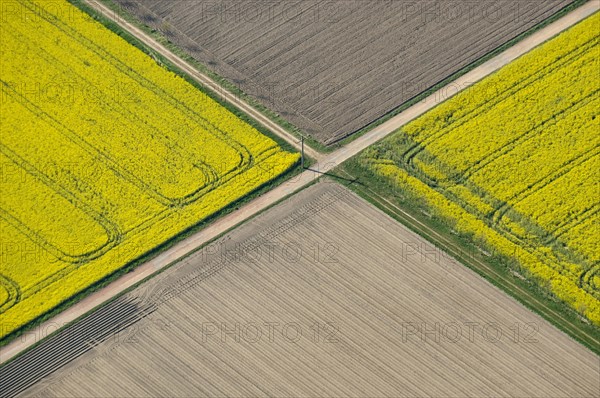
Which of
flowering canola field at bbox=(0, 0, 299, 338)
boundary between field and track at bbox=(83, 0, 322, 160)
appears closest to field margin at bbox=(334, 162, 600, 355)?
boundary between field and track at bbox=(83, 0, 322, 160)

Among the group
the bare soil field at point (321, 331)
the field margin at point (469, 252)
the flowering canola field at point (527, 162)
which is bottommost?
the bare soil field at point (321, 331)

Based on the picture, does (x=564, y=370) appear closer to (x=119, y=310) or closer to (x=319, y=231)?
(x=319, y=231)

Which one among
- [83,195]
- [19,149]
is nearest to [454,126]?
[83,195]

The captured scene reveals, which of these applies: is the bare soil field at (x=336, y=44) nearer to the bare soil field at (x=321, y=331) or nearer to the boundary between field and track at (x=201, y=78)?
the boundary between field and track at (x=201, y=78)

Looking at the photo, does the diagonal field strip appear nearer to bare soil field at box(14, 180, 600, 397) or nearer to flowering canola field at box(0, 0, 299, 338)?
bare soil field at box(14, 180, 600, 397)

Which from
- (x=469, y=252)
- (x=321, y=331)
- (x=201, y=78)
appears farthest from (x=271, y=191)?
(x=469, y=252)

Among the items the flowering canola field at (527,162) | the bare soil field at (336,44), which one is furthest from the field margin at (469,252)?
the bare soil field at (336,44)

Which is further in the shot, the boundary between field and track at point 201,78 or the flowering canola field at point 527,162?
the boundary between field and track at point 201,78
